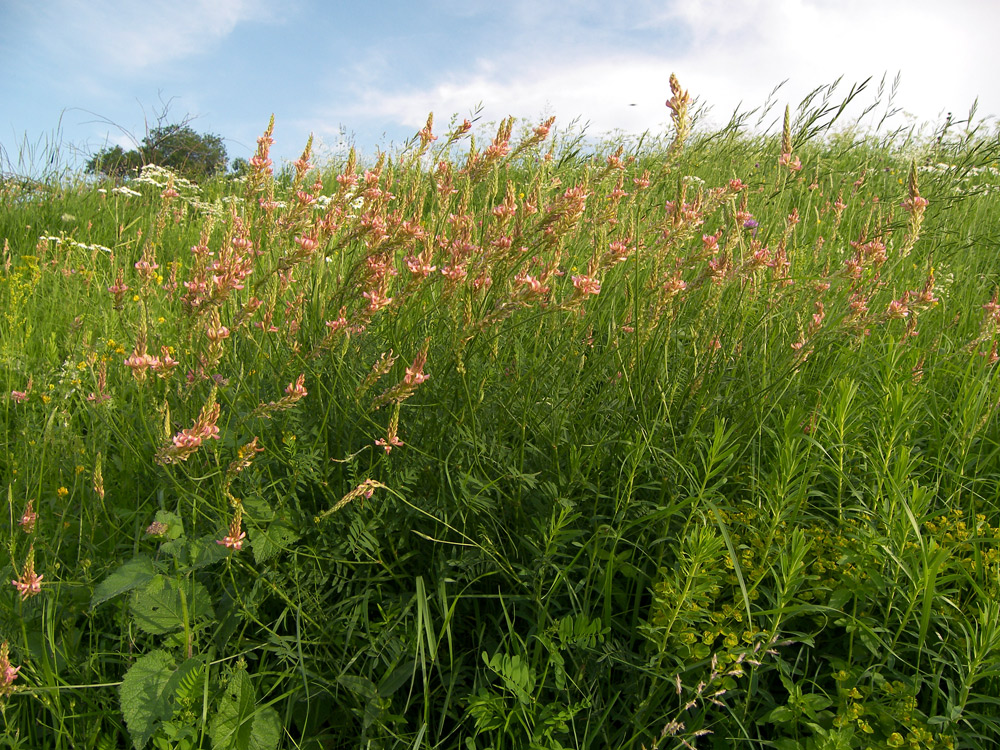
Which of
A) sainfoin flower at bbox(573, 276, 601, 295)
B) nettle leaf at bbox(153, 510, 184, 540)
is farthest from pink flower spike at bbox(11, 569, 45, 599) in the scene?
sainfoin flower at bbox(573, 276, 601, 295)

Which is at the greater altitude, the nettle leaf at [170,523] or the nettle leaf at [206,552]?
the nettle leaf at [170,523]

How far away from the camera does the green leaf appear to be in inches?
58.0

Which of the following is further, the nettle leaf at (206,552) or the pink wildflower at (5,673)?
the nettle leaf at (206,552)

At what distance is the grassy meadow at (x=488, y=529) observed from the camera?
154 centimetres

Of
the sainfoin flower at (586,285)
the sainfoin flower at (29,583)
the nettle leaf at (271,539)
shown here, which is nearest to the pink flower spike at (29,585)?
the sainfoin flower at (29,583)

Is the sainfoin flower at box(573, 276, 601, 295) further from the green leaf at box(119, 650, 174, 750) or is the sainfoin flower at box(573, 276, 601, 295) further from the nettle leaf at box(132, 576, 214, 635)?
the green leaf at box(119, 650, 174, 750)

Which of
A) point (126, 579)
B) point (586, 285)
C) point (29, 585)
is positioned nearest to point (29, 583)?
point (29, 585)

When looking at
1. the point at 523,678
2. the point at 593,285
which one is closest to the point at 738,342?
the point at 593,285

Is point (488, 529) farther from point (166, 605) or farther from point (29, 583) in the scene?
point (29, 583)

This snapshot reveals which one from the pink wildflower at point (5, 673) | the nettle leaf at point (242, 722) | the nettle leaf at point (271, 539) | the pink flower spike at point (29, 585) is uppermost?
the nettle leaf at point (271, 539)

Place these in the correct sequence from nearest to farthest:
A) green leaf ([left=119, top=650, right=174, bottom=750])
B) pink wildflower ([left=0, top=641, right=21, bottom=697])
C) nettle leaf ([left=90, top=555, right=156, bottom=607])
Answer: pink wildflower ([left=0, top=641, right=21, bottom=697])
green leaf ([left=119, top=650, right=174, bottom=750])
nettle leaf ([left=90, top=555, right=156, bottom=607])

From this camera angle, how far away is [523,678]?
61.0 inches

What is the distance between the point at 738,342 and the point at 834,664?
97 cm

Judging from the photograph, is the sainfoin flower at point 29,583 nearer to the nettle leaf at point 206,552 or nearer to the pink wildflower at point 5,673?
the pink wildflower at point 5,673
